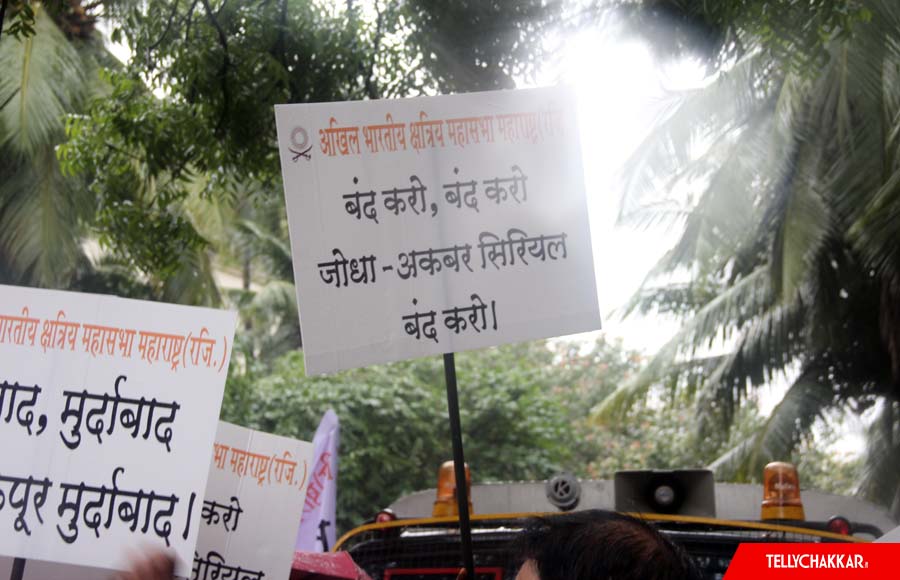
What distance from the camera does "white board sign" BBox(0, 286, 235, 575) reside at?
3.21m

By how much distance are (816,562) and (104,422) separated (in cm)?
188

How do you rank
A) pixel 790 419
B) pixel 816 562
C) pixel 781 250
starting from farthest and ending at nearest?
pixel 790 419 → pixel 781 250 → pixel 816 562

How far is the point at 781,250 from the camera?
13.7m

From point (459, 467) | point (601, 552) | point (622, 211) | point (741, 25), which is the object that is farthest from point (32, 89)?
point (601, 552)

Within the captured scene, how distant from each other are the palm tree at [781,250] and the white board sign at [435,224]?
619 centimetres

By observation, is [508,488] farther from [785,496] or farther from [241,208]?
[241,208]

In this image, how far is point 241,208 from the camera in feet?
73.4

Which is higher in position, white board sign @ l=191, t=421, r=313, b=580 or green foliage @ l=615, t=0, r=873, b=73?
green foliage @ l=615, t=0, r=873, b=73

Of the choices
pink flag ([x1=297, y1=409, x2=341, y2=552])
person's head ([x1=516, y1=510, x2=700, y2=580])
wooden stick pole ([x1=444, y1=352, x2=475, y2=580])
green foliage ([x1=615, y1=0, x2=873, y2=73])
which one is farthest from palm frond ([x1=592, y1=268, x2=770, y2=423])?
person's head ([x1=516, y1=510, x2=700, y2=580])

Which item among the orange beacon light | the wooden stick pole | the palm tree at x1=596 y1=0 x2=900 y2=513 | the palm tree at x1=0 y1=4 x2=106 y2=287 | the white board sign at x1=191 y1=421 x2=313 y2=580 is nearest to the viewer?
the wooden stick pole

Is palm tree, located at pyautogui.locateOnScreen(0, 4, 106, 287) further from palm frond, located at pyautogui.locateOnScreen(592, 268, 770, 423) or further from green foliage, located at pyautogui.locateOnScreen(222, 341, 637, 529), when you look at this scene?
palm frond, located at pyautogui.locateOnScreen(592, 268, 770, 423)

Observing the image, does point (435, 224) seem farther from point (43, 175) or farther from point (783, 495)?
point (43, 175)

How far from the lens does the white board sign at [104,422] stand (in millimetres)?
3207

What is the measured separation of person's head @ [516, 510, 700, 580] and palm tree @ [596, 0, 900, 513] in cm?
776
